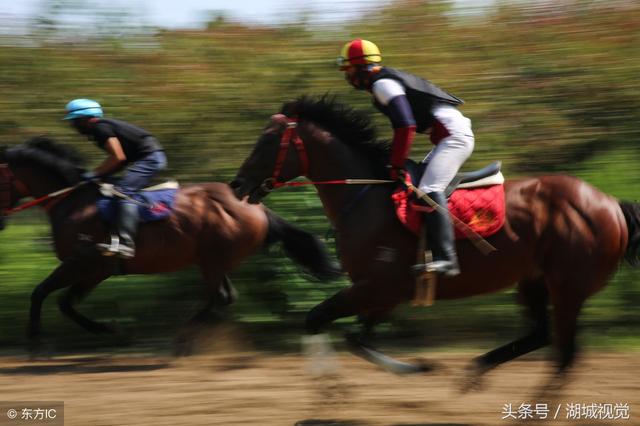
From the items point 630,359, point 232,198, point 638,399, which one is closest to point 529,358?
point 630,359

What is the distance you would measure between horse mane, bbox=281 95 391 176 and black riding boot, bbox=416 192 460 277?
0.55 metres

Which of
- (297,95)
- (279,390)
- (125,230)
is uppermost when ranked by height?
(297,95)

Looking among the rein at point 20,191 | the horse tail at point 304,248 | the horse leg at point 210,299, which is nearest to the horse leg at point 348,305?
the horse tail at point 304,248

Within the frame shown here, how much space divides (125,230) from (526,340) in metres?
3.58

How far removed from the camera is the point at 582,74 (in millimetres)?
9852

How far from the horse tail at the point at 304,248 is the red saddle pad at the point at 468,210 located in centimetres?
237

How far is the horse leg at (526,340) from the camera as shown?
5.92 meters

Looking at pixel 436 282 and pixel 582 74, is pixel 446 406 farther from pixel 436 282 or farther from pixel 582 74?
pixel 582 74

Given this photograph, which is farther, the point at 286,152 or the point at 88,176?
the point at 88,176

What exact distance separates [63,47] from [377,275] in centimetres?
639

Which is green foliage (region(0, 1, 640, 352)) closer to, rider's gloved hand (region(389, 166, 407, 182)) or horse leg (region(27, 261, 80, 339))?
horse leg (region(27, 261, 80, 339))

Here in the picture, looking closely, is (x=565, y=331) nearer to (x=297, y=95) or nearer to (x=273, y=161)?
(x=273, y=161)

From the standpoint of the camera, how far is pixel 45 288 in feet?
25.1

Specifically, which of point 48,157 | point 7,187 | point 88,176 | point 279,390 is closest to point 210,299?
point 88,176
